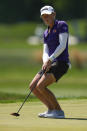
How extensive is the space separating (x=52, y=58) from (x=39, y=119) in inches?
40.4

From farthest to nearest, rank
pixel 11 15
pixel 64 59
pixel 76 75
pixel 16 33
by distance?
1. pixel 11 15
2. pixel 16 33
3. pixel 76 75
4. pixel 64 59

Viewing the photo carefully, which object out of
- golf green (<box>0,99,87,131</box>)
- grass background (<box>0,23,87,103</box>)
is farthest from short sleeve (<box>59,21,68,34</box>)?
grass background (<box>0,23,87,103</box>)

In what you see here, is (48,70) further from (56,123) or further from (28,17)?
(28,17)

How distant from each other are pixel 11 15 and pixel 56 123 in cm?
10036

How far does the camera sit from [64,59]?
12.4 meters

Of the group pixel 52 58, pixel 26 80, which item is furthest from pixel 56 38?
pixel 26 80

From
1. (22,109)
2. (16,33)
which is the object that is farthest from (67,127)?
(16,33)

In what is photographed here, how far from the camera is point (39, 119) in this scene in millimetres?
12148

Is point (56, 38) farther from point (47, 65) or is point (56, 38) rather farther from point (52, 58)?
point (47, 65)

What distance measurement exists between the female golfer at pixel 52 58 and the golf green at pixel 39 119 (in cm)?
35

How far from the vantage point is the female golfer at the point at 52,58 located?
12.3 meters

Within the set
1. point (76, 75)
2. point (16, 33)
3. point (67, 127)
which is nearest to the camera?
point (67, 127)

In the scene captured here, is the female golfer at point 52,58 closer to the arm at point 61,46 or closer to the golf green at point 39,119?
the arm at point 61,46

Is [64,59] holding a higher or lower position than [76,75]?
higher
